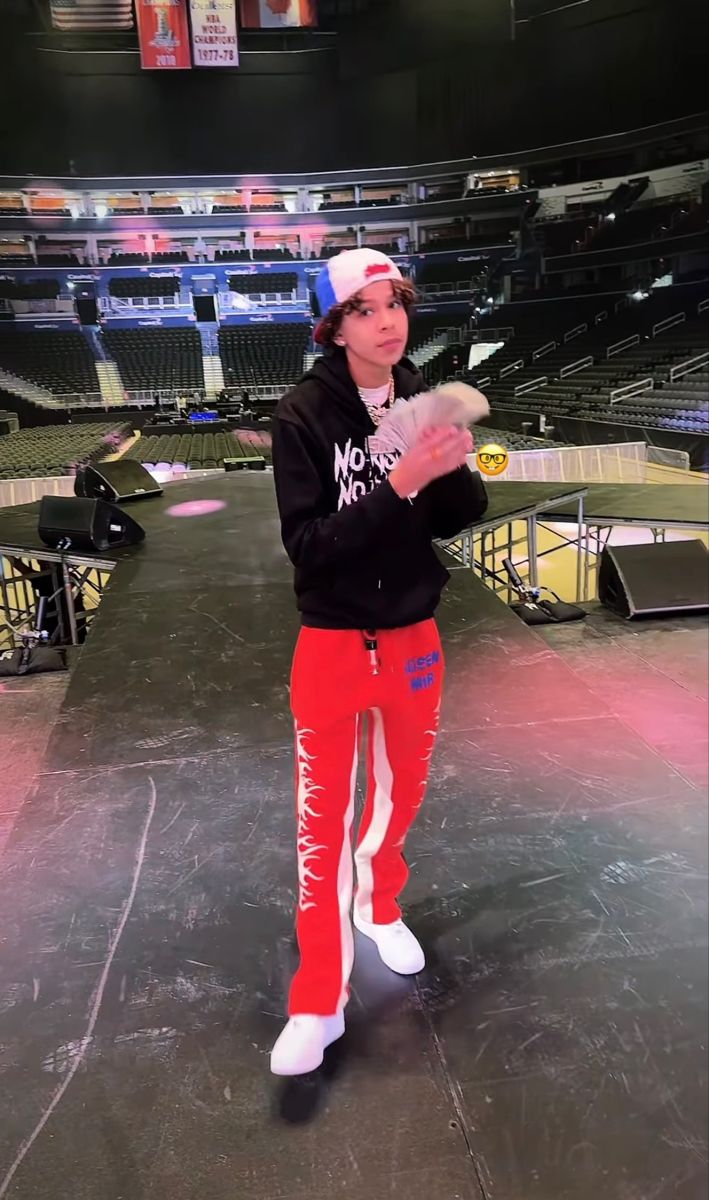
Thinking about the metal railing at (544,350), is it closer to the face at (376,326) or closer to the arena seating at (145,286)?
the arena seating at (145,286)

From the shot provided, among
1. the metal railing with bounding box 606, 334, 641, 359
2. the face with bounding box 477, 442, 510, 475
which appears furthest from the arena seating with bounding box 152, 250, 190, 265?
the face with bounding box 477, 442, 510, 475

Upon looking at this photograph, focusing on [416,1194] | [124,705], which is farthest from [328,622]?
[124,705]

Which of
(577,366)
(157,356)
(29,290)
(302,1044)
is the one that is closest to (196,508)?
(302,1044)

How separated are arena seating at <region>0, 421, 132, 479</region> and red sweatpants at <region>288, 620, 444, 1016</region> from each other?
29.7 feet

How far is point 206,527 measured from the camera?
17.3 ft

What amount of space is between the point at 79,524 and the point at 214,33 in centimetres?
2173

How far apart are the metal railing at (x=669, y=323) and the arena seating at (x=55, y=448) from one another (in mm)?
15245

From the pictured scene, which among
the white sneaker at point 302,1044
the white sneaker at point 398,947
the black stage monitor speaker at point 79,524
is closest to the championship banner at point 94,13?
the black stage monitor speaker at point 79,524

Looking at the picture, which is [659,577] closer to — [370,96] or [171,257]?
[370,96]

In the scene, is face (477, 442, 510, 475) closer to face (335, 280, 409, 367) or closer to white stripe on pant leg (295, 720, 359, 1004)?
face (335, 280, 409, 367)

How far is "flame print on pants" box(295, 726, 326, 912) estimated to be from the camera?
1177 millimetres

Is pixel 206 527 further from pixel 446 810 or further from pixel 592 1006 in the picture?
pixel 592 1006

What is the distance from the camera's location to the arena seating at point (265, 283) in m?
27.2

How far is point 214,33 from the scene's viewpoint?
19.5 meters
